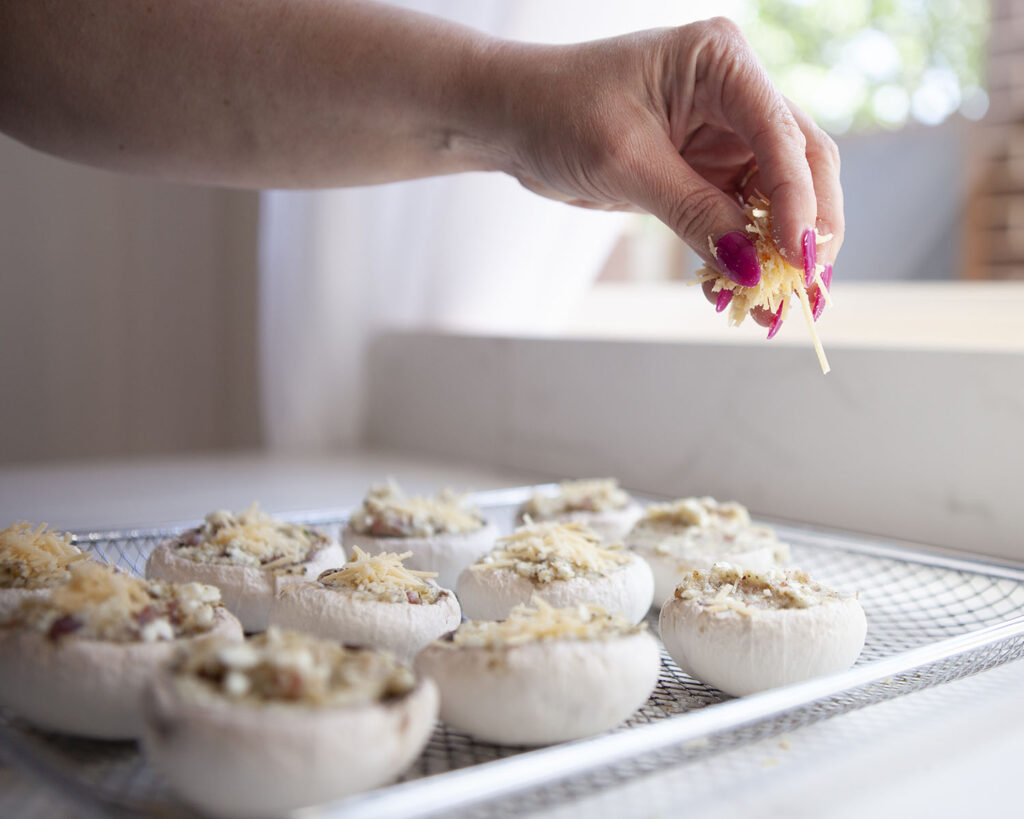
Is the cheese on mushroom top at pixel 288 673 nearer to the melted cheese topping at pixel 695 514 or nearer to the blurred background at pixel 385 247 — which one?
the melted cheese topping at pixel 695 514

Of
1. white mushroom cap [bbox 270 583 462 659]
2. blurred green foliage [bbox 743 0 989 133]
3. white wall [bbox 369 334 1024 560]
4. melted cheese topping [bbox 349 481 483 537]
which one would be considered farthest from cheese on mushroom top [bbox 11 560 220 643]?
blurred green foliage [bbox 743 0 989 133]

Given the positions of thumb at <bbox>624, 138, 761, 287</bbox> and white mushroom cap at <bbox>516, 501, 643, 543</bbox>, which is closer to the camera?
thumb at <bbox>624, 138, 761, 287</bbox>

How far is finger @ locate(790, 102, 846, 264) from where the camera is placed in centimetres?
113

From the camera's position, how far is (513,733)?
79 centimetres

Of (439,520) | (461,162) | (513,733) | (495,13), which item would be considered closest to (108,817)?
(513,733)

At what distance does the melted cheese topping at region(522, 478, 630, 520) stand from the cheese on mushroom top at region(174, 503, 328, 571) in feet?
1.27

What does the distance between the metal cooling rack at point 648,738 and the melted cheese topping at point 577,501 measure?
1.25ft

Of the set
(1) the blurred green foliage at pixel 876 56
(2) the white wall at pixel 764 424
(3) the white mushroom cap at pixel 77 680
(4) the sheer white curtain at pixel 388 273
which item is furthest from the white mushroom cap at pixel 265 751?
(4) the sheer white curtain at pixel 388 273

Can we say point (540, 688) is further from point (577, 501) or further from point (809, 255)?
point (577, 501)

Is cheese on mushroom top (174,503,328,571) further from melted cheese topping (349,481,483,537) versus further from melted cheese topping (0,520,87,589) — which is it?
melted cheese topping (0,520,87,589)

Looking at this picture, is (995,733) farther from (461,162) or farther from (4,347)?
(4,347)

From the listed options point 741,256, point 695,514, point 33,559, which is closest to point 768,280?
point 741,256

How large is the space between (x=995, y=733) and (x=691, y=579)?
328mm

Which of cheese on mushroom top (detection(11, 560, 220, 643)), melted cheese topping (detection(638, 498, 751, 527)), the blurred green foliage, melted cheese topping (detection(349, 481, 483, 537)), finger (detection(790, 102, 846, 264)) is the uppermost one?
the blurred green foliage
